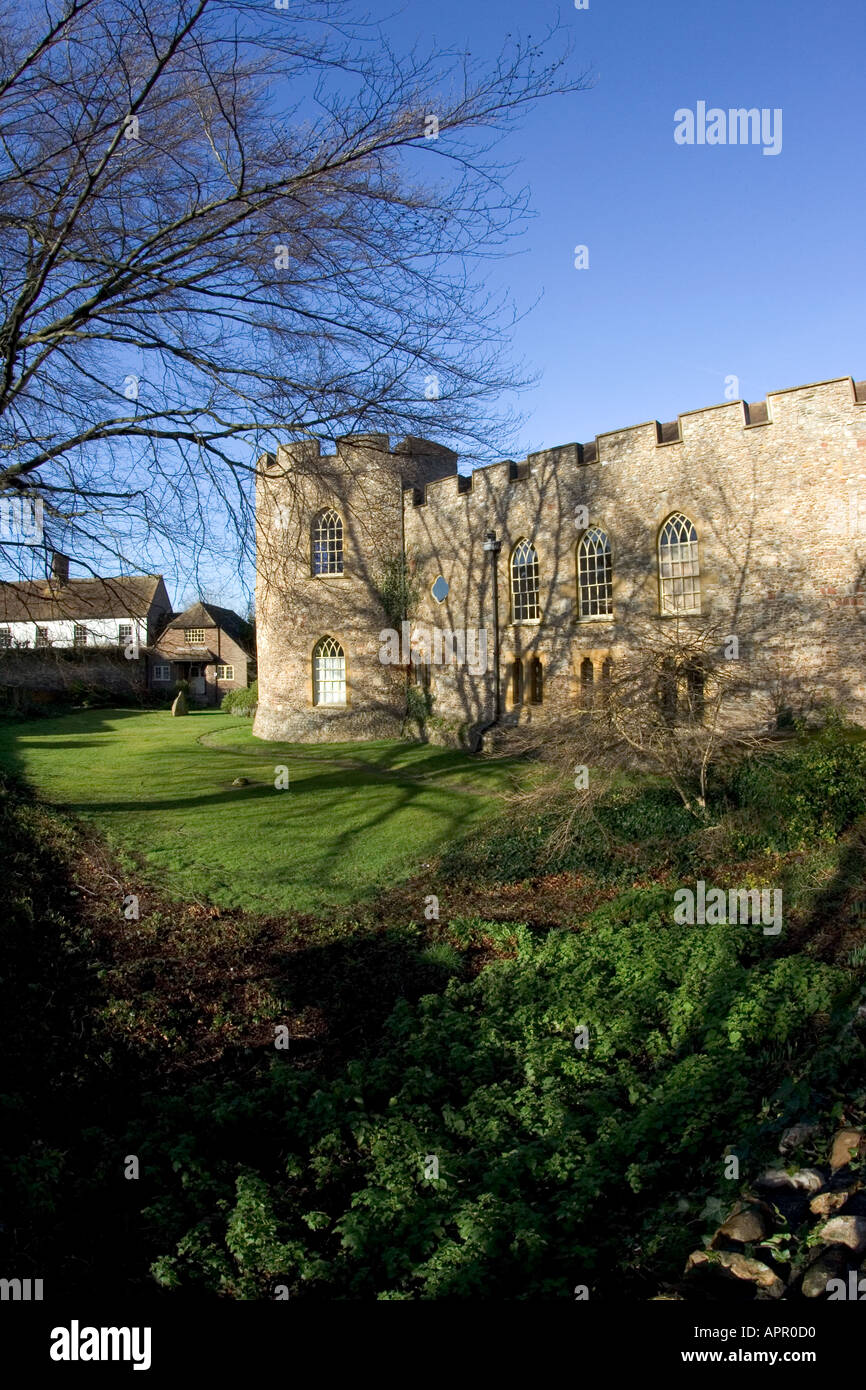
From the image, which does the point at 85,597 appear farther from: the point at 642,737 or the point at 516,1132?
the point at 642,737

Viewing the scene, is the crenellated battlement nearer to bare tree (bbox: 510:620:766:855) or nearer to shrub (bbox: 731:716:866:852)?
bare tree (bbox: 510:620:766:855)

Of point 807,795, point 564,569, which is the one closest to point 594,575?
point 564,569

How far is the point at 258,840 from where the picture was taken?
45.6 feet

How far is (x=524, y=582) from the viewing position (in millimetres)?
23250

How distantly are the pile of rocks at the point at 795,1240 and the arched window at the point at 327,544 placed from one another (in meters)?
22.3

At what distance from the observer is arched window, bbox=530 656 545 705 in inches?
899

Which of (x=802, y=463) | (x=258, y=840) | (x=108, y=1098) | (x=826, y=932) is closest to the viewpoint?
(x=108, y=1098)

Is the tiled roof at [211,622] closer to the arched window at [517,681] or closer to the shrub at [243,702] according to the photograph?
the shrub at [243,702]

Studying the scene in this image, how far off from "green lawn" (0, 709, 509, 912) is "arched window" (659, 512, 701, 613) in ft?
17.8

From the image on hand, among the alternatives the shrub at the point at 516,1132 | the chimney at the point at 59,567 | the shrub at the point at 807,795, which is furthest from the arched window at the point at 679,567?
the chimney at the point at 59,567

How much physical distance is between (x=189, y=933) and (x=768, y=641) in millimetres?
12853

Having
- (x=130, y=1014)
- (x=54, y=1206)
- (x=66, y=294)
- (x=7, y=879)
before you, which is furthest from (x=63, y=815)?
(x=54, y=1206)

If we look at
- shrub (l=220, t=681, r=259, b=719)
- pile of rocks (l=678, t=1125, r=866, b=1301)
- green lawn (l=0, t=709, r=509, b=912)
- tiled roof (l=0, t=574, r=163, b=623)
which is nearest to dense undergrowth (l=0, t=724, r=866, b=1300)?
pile of rocks (l=678, t=1125, r=866, b=1301)
